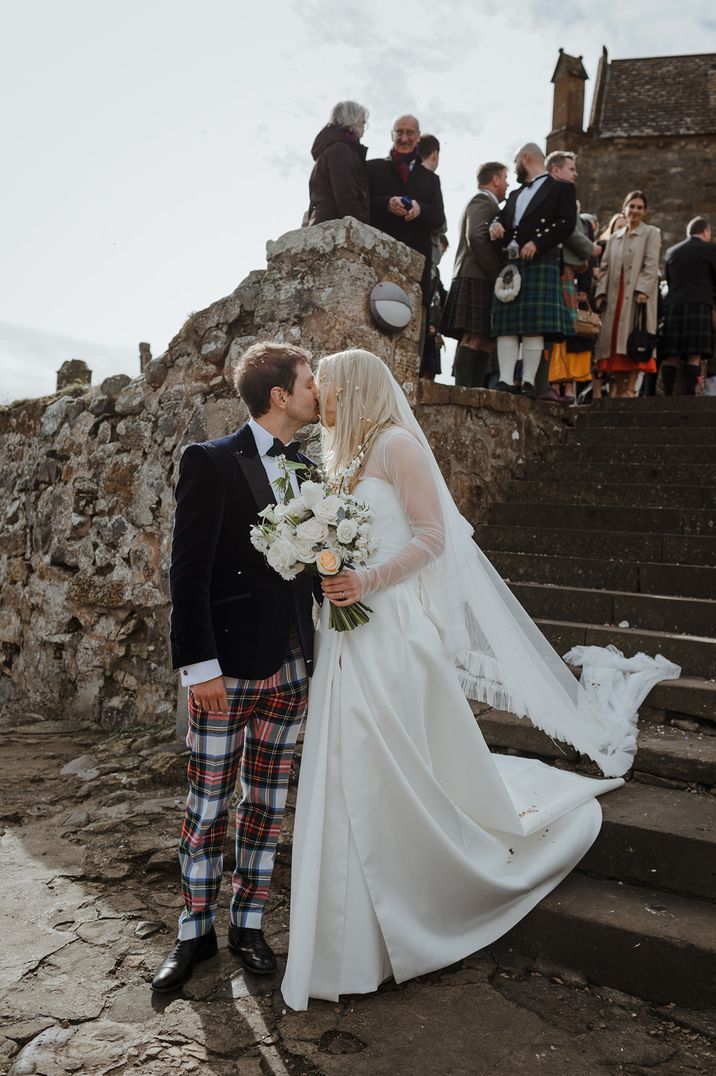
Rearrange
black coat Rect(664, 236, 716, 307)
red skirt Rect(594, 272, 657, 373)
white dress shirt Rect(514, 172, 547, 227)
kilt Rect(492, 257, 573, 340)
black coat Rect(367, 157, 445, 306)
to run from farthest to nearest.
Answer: black coat Rect(664, 236, 716, 307), red skirt Rect(594, 272, 657, 373), white dress shirt Rect(514, 172, 547, 227), kilt Rect(492, 257, 573, 340), black coat Rect(367, 157, 445, 306)

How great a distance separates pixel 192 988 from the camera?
261 centimetres

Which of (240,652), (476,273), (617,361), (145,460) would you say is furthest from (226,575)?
(617,361)

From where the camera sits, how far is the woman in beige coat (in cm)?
816

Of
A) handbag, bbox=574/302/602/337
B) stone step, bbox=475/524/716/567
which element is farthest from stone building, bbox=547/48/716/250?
stone step, bbox=475/524/716/567

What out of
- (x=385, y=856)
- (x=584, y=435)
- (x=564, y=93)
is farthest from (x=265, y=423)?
(x=564, y=93)

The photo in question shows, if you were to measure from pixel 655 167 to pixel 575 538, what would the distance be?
64.7ft

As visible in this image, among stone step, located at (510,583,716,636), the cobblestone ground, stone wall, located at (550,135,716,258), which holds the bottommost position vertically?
the cobblestone ground

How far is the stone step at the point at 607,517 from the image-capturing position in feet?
17.6

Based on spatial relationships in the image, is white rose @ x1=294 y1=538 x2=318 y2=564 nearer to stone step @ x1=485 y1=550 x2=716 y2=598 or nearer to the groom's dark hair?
the groom's dark hair

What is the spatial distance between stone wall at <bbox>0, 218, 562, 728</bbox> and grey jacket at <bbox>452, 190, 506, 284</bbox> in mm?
1220

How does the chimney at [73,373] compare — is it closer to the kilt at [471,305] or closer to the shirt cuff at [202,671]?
the kilt at [471,305]

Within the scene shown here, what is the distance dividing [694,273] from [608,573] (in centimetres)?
479

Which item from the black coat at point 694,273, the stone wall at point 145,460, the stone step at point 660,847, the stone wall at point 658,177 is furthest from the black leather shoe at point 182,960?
the stone wall at point 658,177

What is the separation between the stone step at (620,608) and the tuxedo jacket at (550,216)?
9.45 feet
